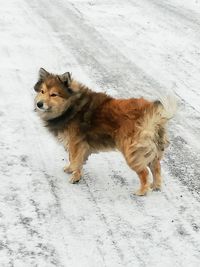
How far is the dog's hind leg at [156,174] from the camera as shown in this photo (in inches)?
254

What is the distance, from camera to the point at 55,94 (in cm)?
641

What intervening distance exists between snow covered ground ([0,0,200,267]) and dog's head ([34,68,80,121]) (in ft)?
2.46

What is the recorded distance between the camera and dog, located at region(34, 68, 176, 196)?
19.7 ft

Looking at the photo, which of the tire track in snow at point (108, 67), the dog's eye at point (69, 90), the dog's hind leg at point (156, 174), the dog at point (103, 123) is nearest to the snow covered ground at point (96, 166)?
the tire track in snow at point (108, 67)

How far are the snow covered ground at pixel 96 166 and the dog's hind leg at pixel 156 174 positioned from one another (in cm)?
13

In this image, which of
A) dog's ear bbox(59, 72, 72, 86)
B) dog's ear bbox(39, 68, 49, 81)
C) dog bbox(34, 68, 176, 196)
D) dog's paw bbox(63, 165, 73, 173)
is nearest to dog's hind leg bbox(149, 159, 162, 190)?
dog bbox(34, 68, 176, 196)

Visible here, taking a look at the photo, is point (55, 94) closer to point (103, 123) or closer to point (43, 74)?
point (43, 74)

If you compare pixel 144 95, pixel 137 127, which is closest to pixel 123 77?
pixel 144 95

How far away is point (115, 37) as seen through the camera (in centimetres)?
1274

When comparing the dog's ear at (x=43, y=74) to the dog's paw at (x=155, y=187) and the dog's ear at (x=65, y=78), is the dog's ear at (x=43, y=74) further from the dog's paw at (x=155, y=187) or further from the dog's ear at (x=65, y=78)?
the dog's paw at (x=155, y=187)

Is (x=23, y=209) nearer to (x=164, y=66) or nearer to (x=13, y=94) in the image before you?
(x=13, y=94)

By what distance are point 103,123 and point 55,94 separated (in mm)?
755

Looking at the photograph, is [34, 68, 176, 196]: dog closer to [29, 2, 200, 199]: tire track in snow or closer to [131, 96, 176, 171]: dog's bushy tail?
[131, 96, 176, 171]: dog's bushy tail

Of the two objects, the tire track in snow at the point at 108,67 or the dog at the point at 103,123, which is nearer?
the dog at the point at 103,123
